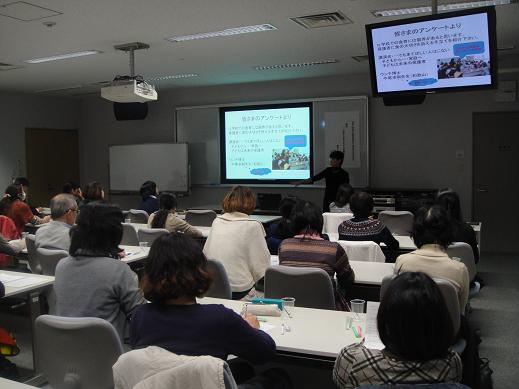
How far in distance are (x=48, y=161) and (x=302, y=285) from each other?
8.78m

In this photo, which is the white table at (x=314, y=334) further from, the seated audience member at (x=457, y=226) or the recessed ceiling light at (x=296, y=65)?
the recessed ceiling light at (x=296, y=65)

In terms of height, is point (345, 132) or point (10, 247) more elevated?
point (345, 132)

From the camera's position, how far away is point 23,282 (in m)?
3.22

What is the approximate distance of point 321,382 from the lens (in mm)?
2742

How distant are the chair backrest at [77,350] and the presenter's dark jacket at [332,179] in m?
6.07

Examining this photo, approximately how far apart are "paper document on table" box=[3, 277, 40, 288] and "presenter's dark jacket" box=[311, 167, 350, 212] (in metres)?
5.21

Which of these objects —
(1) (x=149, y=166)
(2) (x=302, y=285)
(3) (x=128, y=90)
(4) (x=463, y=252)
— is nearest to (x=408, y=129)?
(4) (x=463, y=252)

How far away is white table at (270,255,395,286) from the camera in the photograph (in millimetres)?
3109

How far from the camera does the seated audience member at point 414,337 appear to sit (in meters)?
1.33

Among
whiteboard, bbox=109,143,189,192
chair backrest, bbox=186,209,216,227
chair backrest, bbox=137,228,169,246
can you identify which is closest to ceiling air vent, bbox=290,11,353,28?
chair backrest, bbox=137,228,169,246

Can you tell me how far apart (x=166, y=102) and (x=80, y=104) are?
2301mm

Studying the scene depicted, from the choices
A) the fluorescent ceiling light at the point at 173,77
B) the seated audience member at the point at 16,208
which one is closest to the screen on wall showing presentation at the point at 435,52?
the seated audience member at the point at 16,208

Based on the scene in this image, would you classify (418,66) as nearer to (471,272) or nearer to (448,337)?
(471,272)

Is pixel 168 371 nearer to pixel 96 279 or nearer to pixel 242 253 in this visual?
pixel 96 279
